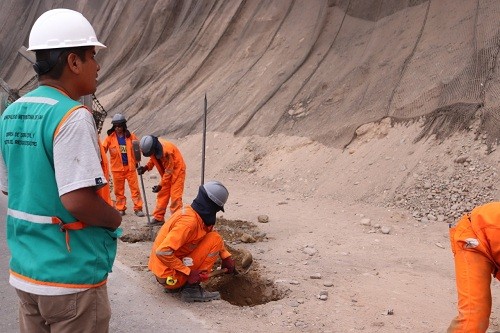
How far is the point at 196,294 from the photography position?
492 cm

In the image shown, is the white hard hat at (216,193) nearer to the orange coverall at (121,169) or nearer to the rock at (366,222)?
the rock at (366,222)

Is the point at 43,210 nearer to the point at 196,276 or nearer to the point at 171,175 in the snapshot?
the point at 196,276

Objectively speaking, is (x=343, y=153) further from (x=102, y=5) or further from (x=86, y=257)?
(x=102, y=5)

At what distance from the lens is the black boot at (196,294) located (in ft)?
16.1

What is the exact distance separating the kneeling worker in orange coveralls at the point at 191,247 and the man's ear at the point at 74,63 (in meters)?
2.67

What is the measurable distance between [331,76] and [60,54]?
1002 centimetres

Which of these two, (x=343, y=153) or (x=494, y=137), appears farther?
(x=343, y=153)

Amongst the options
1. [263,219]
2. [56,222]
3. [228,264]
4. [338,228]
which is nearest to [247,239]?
[263,219]

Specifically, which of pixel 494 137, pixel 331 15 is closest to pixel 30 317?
pixel 494 137

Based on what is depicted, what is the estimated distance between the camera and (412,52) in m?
10.8

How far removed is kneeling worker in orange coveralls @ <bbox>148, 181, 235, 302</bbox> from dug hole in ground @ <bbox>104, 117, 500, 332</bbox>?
17 cm

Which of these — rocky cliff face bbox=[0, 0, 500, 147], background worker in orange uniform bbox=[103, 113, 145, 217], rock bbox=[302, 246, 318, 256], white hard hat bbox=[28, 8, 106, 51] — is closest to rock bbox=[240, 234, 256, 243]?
rock bbox=[302, 246, 318, 256]

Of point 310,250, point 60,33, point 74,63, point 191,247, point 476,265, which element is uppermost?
point 60,33

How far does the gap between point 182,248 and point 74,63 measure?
293 cm
